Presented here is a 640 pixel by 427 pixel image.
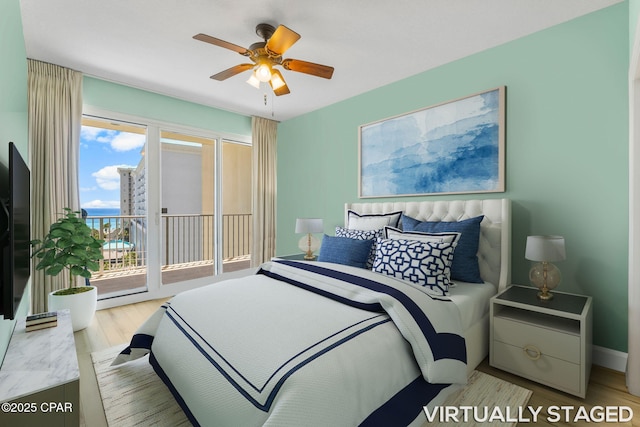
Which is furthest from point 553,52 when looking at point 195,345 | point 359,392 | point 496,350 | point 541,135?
point 195,345

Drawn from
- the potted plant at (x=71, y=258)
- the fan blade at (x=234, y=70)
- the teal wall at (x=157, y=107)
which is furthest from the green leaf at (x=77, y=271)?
the fan blade at (x=234, y=70)

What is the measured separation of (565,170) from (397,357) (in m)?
2.03

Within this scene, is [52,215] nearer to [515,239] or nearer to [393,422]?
[393,422]

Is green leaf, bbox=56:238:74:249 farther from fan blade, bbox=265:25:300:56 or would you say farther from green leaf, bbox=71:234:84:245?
fan blade, bbox=265:25:300:56

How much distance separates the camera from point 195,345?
1518 mm

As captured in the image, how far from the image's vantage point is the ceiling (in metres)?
2.09

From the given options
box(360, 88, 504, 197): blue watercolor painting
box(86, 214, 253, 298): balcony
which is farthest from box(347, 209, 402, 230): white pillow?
box(86, 214, 253, 298): balcony

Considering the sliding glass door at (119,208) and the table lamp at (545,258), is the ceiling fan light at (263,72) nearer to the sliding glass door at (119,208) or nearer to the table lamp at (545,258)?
the table lamp at (545,258)

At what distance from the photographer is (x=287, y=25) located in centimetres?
232

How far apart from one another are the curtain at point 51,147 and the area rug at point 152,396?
1441mm

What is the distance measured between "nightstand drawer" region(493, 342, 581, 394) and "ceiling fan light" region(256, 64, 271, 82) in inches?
103

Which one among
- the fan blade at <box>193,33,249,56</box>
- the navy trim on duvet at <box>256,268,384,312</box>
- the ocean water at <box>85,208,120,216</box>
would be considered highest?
the fan blade at <box>193,33,249,56</box>

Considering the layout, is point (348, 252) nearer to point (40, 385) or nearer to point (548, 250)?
point (548, 250)

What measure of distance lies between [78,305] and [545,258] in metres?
3.86
